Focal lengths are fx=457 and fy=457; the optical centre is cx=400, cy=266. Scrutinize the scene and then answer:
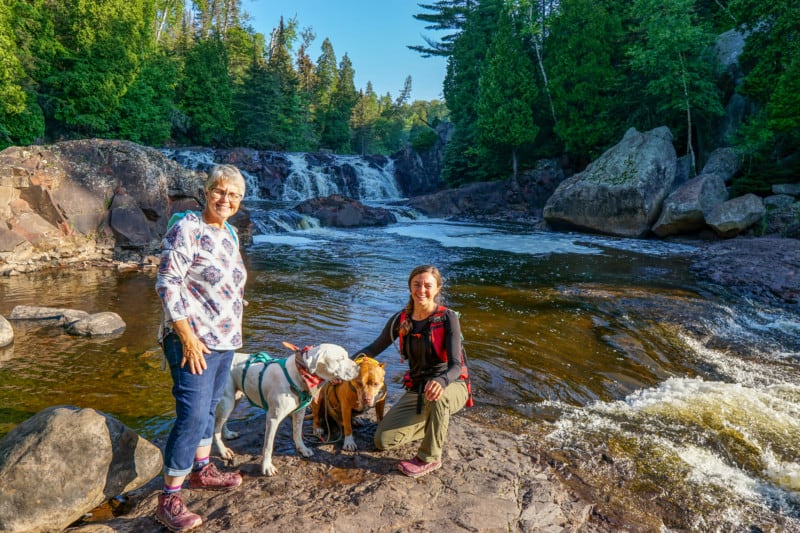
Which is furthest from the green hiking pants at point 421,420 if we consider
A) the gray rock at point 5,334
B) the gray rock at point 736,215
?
the gray rock at point 736,215

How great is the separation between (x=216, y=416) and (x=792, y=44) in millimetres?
20559

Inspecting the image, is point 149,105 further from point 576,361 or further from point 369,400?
point 369,400

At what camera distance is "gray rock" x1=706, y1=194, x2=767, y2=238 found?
14.9 metres

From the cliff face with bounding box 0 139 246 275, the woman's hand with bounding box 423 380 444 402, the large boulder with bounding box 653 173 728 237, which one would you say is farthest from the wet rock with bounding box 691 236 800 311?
the cliff face with bounding box 0 139 246 275

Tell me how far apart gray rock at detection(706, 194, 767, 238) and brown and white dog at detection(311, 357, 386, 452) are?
1598cm

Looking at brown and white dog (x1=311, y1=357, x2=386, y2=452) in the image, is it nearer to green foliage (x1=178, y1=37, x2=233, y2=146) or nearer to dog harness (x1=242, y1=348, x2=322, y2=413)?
dog harness (x1=242, y1=348, x2=322, y2=413)

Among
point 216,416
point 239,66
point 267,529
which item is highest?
point 239,66

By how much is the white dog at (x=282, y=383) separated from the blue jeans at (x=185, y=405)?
47 cm

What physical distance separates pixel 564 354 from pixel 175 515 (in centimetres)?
492

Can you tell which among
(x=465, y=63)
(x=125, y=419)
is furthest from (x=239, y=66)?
(x=125, y=419)

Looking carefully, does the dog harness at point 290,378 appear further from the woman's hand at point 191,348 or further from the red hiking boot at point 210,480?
the woman's hand at point 191,348

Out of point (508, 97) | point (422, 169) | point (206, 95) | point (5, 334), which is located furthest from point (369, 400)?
point (206, 95)

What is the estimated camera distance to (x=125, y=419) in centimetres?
408

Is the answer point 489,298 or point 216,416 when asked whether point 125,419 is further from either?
point 489,298
